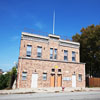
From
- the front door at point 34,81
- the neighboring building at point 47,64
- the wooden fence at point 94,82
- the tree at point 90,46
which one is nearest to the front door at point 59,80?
the neighboring building at point 47,64

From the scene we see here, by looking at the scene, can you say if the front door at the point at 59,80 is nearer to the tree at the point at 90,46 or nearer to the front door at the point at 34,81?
the front door at the point at 34,81

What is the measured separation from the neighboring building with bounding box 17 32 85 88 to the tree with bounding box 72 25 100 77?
22.9 ft

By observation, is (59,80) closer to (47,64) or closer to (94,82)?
(47,64)

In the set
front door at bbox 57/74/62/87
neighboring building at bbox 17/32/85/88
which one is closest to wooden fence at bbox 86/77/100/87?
neighboring building at bbox 17/32/85/88

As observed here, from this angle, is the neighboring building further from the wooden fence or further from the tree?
the tree

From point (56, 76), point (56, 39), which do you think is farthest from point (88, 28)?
point (56, 76)

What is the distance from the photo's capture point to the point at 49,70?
60.9ft

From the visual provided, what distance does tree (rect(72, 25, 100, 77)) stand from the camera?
27.1m

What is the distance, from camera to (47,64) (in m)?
18.6

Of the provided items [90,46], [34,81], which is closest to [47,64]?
[34,81]

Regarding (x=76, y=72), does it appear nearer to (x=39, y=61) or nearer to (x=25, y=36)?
(x=39, y=61)

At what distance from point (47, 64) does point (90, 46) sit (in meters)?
15.1

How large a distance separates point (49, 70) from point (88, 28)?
18.2 m

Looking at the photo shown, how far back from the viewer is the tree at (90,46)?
27109 millimetres
